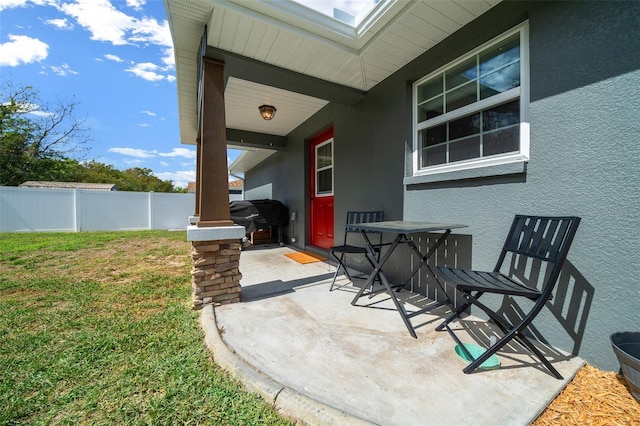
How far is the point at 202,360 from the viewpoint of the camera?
5.76ft

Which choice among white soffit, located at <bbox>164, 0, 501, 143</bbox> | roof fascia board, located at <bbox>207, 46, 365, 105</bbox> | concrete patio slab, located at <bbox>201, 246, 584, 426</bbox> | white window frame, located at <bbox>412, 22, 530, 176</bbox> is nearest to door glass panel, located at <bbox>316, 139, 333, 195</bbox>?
roof fascia board, located at <bbox>207, 46, 365, 105</bbox>

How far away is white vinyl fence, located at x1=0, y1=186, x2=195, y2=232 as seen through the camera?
31.7 feet

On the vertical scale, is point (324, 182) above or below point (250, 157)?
below

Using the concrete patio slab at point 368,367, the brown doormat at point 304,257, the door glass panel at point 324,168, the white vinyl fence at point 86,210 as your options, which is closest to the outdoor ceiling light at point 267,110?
the door glass panel at point 324,168

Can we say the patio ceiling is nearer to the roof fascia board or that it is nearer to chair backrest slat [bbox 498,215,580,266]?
the roof fascia board

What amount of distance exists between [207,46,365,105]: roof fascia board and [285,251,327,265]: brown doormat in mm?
2839

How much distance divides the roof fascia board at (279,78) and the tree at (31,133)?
19292 mm

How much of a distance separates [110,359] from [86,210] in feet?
40.3

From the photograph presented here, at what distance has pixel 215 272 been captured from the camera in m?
2.63

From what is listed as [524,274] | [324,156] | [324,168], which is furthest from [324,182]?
[524,274]

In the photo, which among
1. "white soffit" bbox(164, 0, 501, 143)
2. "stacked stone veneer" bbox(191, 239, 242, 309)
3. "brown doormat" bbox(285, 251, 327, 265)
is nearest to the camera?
"white soffit" bbox(164, 0, 501, 143)

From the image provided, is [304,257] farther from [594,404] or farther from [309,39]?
[594,404]

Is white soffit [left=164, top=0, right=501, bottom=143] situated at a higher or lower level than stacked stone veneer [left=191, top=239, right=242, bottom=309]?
higher

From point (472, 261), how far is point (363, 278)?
61.4 inches
